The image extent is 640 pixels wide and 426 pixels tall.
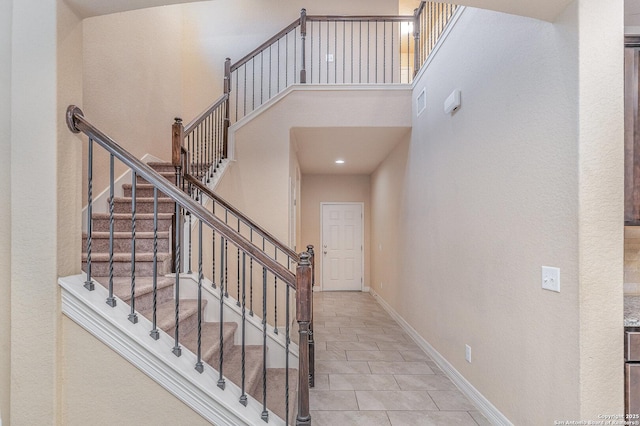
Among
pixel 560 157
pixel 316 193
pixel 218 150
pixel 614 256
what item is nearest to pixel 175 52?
pixel 218 150

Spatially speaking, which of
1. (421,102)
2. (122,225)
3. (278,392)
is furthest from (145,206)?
(421,102)

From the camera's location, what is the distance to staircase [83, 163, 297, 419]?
6.64ft

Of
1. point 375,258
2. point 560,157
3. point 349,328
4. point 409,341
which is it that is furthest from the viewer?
point 375,258

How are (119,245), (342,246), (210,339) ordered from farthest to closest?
(342,246) < (119,245) < (210,339)

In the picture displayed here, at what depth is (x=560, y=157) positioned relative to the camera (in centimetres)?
159

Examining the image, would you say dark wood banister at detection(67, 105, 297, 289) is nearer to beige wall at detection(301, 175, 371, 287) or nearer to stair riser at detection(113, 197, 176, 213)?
stair riser at detection(113, 197, 176, 213)

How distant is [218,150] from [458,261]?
9.81 ft

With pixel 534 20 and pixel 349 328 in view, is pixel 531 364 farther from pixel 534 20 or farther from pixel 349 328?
pixel 349 328

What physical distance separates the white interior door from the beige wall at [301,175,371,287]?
114 mm

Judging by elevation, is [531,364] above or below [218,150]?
below

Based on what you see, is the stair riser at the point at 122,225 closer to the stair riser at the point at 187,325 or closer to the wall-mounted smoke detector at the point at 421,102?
the stair riser at the point at 187,325

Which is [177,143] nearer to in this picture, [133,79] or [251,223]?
[251,223]

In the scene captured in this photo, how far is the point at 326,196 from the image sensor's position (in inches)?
277

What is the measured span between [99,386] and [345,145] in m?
3.92
